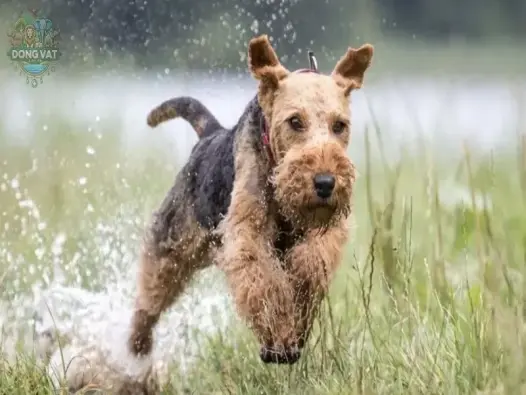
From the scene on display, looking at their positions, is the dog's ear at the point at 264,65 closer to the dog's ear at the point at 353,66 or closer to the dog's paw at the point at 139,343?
the dog's ear at the point at 353,66

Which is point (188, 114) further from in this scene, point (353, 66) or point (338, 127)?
point (338, 127)

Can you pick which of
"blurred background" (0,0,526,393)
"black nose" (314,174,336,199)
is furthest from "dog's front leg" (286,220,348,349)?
"blurred background" (0,0,526,393)

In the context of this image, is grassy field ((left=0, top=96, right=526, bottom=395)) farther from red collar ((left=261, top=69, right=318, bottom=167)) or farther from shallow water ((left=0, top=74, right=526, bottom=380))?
red collar ((left=261, top=69, right=318, bottom=167))

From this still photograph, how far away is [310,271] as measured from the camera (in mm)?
3371

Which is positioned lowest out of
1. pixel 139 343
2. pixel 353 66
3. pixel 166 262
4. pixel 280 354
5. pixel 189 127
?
pixel 139 343

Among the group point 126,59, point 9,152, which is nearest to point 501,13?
point 126,59

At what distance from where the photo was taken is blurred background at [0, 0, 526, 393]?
4324 millimetres

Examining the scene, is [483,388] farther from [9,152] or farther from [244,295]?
[9,152]

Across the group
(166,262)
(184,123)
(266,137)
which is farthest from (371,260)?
(184,123)

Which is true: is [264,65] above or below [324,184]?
above

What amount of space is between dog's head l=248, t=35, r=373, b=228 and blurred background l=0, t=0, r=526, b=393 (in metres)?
0.60

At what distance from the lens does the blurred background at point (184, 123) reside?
14.2ft

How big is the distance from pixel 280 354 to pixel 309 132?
76cm

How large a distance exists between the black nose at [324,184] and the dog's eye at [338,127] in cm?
29
